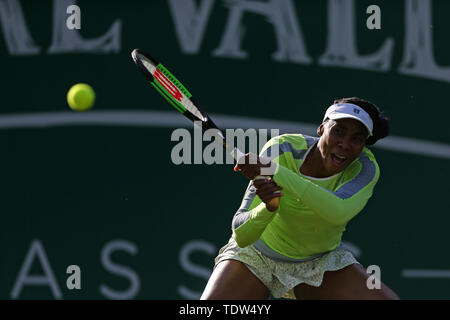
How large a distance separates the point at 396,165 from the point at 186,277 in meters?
1.49

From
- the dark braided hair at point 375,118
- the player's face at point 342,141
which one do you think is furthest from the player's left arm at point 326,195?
the dark braided hair at point 375,118

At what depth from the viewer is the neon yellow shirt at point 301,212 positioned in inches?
136

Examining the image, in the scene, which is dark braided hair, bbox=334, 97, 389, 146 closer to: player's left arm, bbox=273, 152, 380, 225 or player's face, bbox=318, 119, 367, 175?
player's face, bbox=318, 119, 367, 175

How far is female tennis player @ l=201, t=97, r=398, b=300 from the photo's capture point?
3.52 metres

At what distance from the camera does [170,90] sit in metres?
3.74

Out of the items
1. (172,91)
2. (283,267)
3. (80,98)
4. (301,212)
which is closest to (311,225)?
(301,212)

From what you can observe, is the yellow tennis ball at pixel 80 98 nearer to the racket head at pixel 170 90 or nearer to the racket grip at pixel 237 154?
the racket head at pixel 170 90

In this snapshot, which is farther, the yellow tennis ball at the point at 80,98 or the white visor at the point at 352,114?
the yellow tennis ball at the point at 80,98

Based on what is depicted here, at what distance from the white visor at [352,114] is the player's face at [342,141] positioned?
0.08 ft

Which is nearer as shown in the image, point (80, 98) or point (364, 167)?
point (364, 167)

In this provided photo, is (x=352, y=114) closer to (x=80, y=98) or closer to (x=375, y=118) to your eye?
(x=375, y=118)

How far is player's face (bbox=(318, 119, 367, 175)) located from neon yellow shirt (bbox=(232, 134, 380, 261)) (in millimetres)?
102

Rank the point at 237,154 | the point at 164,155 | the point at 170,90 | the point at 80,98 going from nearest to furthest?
the point at 237,154, the point at 170,90, the point at 80,98, the point at 164,155

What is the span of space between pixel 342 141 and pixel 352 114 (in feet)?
0.39
